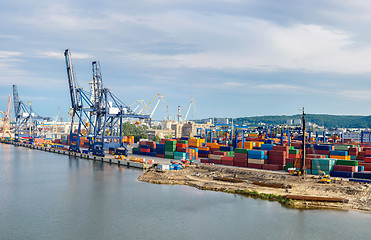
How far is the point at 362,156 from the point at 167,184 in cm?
3123

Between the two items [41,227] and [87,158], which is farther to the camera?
[87,158]

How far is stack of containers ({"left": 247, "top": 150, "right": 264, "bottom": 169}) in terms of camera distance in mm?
56406

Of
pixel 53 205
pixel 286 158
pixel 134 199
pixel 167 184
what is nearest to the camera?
pixel 53 205

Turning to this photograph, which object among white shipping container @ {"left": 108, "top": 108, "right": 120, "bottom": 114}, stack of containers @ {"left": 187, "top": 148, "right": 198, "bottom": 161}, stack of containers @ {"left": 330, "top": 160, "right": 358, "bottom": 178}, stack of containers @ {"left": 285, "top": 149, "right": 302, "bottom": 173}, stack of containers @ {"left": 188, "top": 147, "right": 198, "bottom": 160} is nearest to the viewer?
stack of containers @ {"left": 330, "top": 160, "right": 358, "bottom": 178}

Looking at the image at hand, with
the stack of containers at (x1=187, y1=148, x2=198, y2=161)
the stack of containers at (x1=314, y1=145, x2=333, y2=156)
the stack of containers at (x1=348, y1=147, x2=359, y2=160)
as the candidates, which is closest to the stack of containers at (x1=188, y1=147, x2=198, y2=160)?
the stack of containers at (x1=187, y1=148, x2=198, y2=161)

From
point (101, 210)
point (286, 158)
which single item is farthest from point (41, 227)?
point (286, 158)

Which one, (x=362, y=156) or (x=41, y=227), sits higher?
(x=362, y=156)

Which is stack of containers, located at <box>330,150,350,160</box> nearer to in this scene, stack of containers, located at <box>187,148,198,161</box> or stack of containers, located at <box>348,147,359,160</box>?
stack of containers, located at <box>348,147,359,160</box>

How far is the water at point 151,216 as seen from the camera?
28.8m

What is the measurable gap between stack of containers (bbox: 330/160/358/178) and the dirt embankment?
347cm

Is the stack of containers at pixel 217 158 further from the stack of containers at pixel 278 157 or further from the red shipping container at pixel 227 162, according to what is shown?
the stack of containers at pixel 278 157

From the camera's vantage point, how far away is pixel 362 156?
5772cm

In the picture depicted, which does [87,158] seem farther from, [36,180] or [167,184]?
[167,184]

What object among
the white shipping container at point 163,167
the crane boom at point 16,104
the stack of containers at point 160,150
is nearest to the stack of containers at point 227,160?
the white shipping container at point 163,167
